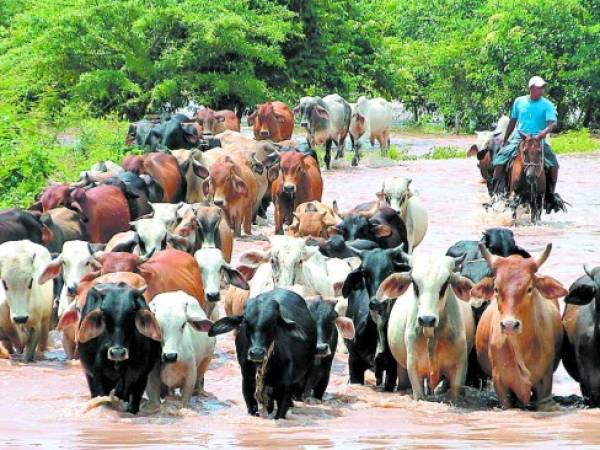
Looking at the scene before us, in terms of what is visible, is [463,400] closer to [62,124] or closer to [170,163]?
[170,163]

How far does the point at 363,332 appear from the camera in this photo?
12.0 m

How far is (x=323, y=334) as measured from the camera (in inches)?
433

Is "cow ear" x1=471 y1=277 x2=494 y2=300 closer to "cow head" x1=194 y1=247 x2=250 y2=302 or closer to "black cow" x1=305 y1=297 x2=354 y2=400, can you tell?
"black cow" x1=305 y1=297 x2=354 y2=400

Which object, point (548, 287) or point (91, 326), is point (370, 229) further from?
point (91, 326)

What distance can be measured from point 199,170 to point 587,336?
32.6 feet

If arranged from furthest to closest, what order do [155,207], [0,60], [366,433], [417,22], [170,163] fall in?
[417,22]
[0,60]
[170,163]
[155,207]
[366,433]

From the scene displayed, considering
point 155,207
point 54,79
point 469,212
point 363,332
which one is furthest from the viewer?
point 54,79

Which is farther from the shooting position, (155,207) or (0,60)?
(0,60)

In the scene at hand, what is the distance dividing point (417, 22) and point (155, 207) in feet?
118

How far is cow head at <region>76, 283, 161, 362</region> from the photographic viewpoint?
1018 cm

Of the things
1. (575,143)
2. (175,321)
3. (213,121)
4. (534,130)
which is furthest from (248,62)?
(175,321)

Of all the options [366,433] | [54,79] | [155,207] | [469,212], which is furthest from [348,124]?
[366,433]

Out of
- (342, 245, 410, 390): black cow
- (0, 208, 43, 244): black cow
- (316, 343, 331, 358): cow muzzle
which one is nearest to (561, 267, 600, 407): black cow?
(342, 245, 410, 390): black cow

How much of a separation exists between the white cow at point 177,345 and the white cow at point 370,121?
2223 centimetres
